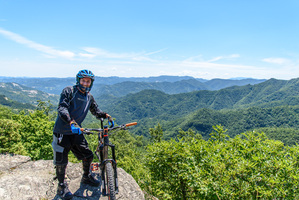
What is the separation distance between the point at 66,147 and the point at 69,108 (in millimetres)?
1184

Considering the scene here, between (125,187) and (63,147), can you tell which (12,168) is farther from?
(125,187)

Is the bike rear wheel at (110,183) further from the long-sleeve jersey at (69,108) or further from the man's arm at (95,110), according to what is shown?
the man's arm at (95,110)

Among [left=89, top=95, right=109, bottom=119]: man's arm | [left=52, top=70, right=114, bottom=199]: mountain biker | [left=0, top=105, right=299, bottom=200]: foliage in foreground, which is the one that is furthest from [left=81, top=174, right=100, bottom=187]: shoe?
[left=0, top=105, right=299, bottom=200]: foliage in foreground

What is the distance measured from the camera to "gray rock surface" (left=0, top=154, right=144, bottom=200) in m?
5.23

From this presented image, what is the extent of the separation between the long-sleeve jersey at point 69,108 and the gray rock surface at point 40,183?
2.23m

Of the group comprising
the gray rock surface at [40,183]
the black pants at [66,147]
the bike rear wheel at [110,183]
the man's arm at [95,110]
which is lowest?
the gray rock surface at [40,183]

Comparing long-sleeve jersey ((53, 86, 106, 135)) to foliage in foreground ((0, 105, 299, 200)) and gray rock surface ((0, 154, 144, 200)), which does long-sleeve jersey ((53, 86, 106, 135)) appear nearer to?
gray rock surface ((0, 154, 144, 200))

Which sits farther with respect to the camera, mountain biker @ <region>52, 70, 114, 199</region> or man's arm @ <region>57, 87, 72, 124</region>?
mountain biker @ <region>52, 70, 114, 199</region>

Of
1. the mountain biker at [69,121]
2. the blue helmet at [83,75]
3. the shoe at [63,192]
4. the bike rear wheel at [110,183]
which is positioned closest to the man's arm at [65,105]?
the mountain biker at [69,121]

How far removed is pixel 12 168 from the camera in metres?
6.87

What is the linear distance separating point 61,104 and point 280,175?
8.22m

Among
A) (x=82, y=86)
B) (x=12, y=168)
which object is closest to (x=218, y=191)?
(x=82, y=86)

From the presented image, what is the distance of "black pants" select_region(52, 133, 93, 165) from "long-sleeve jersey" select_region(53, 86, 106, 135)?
0.28m

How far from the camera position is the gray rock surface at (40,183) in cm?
523
